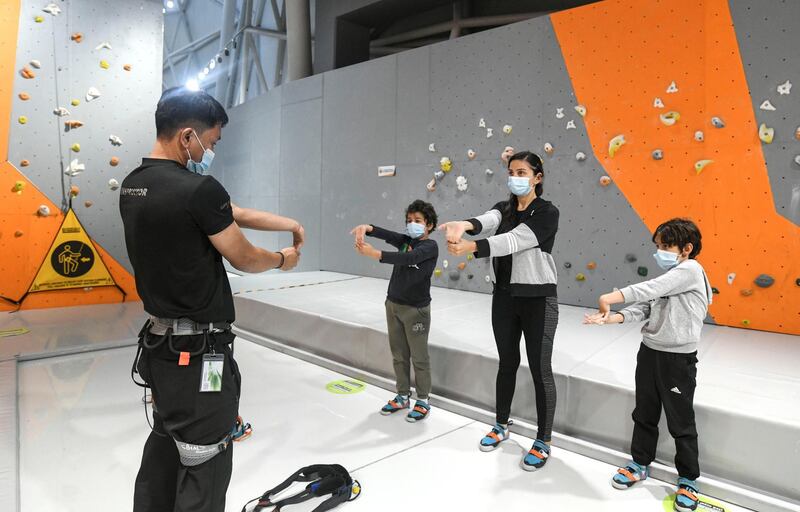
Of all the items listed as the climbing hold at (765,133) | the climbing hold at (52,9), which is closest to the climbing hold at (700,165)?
the climbing hold at (765,133)

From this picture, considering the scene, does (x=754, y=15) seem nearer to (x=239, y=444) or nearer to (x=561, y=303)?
(x=561, y=303)

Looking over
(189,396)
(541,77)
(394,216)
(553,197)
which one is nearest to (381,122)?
(394,216)

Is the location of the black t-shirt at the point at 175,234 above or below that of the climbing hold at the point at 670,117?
below

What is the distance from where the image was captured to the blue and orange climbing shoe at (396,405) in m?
2.74

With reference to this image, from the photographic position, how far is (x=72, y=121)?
16.5 ft

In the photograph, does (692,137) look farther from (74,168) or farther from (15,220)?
(15,220)

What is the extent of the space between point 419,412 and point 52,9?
17.9 ft

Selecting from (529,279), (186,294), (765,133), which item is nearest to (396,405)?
(529,279)

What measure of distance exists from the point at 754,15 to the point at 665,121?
892mm

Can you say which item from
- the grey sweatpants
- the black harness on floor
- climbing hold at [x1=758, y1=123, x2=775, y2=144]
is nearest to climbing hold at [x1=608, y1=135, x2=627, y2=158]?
climbing hold at [x1=758, y1=123, x2=775, y2=144]

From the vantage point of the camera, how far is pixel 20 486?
76.4 inches

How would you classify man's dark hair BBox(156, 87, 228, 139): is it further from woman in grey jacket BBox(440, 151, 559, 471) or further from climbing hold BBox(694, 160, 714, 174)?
climbing hold BBox(694, 160, 714, 174)

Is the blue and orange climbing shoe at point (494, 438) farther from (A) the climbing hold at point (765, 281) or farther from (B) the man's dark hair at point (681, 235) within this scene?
(A) the climbing hold at point (765, 281)

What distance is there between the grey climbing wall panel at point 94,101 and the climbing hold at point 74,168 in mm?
49
